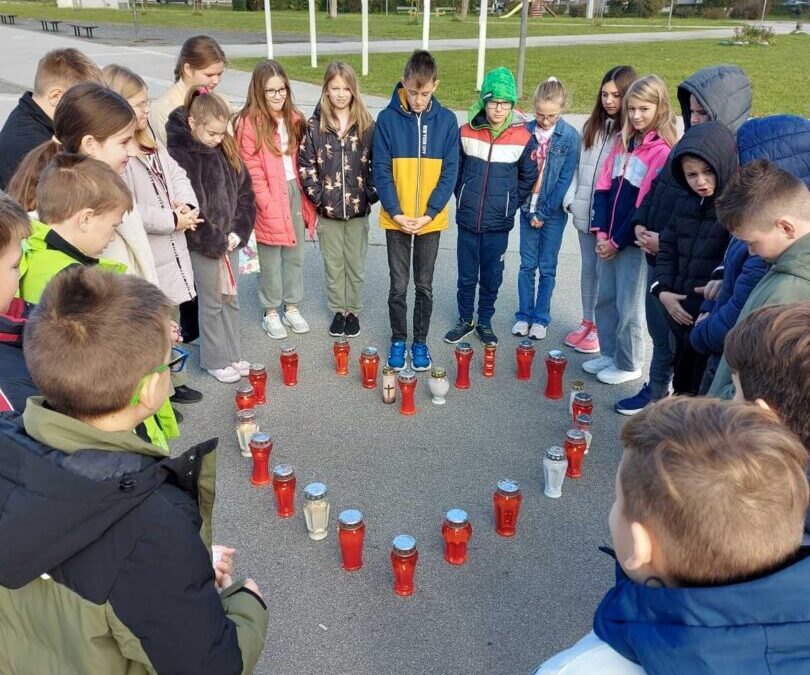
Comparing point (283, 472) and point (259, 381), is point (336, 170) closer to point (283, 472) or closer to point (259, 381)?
point (259, 381)

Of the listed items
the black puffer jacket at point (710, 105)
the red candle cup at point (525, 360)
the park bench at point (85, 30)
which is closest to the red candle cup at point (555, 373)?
the red candle cup at point (525, 360)

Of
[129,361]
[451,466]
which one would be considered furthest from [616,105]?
[129,361]

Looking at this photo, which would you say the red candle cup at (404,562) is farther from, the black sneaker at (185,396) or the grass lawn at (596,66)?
the grass lawn at (596,66)

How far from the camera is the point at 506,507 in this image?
326 cm

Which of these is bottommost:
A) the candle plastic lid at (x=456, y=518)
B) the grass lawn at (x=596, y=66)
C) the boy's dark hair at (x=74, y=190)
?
the candle plastic lid at (x=456, y=518)

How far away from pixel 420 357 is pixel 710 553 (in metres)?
3.90

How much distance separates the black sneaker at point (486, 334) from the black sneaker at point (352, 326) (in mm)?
1020

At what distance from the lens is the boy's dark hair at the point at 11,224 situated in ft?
7.61

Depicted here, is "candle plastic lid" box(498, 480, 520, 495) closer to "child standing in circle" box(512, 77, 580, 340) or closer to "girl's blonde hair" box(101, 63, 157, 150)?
"child standing in circle" box(512, 77, 580, 340)

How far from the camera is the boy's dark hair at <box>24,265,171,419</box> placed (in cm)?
161

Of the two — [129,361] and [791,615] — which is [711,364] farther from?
[129,361]

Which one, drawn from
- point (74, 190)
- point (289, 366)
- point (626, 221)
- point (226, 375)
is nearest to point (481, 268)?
point (626, 221)

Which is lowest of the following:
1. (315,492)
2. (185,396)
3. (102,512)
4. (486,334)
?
(185,396)

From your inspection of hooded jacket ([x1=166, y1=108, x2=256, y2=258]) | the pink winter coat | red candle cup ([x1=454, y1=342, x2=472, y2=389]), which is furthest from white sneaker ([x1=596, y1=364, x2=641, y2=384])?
hooded jacket ([x1=166, y1=108, x2=256, y2=258])
